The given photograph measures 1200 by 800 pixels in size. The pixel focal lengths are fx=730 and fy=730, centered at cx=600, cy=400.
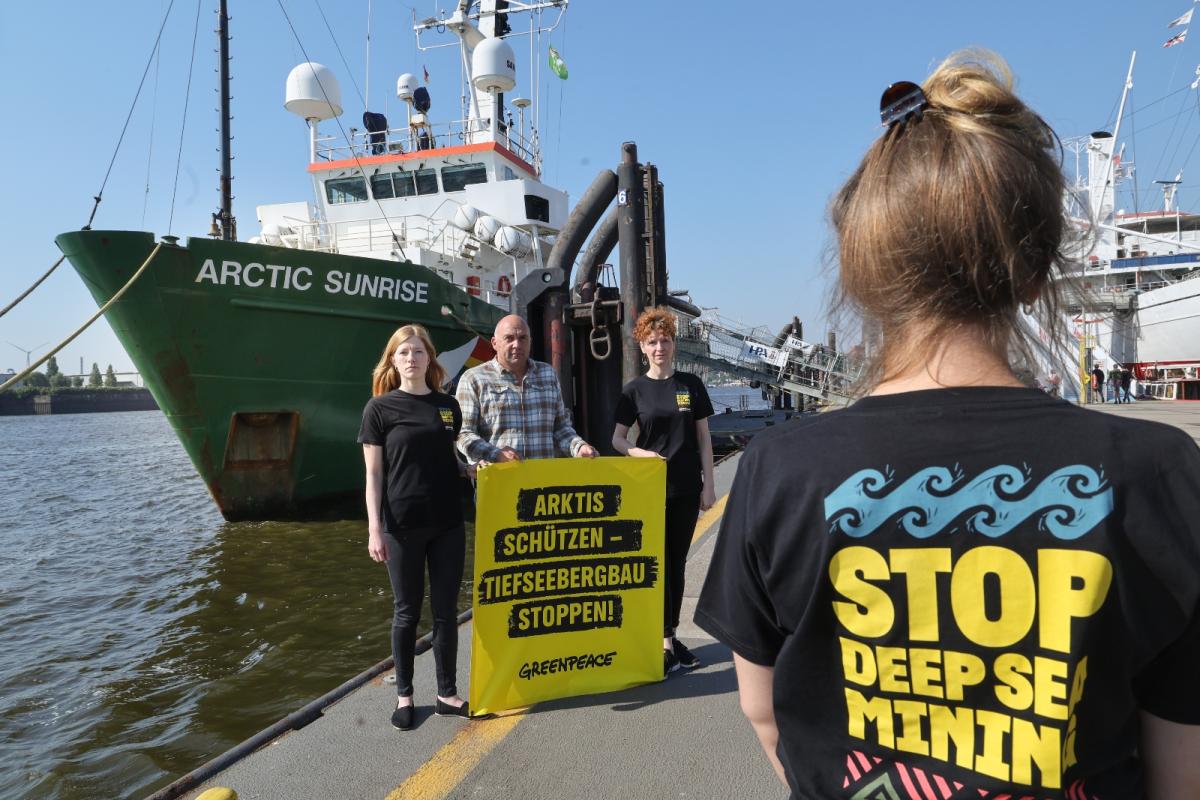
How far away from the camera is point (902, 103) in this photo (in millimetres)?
916

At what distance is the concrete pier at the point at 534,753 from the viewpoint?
2457 millimetres

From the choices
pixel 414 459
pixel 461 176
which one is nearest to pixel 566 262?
pixel 414 459

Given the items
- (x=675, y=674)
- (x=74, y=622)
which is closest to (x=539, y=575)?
(x=675, y=674)

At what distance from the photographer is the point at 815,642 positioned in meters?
0.89

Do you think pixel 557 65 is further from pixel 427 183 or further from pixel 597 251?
pixel 597 251

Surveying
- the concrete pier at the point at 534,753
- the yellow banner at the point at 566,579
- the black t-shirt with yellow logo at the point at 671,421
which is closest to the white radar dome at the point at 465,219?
the black t-shirt with yellow logo at the point at 671,421

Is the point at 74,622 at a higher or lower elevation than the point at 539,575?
lower

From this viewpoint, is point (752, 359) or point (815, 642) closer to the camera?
point (815, 642)

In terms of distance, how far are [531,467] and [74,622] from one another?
5800mm

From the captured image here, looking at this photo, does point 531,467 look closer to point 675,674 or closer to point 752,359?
point 675,674

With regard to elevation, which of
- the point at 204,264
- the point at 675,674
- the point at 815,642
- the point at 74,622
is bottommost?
the point at 74,622

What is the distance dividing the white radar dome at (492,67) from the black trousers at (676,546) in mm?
14279

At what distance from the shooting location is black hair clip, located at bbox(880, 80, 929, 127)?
907 millimetres

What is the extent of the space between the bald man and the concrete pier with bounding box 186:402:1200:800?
1.13 meters
